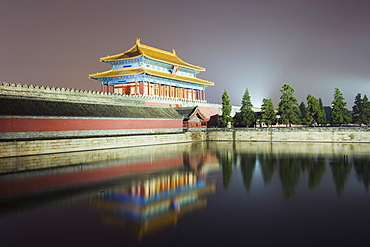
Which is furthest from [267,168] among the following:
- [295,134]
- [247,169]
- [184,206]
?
[295,134]

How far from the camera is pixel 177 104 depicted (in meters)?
45.9

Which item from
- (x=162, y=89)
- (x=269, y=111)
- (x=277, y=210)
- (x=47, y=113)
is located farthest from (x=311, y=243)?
(x=162, y=89)

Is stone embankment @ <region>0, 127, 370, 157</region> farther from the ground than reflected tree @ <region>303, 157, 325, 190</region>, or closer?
farther from the ground

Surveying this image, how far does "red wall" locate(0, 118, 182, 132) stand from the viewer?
21625mm

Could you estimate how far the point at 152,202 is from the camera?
33.2ft

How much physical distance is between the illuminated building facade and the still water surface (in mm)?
27316

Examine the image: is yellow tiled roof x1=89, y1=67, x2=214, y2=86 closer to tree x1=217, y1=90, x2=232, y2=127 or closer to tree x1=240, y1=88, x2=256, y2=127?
tree x1=217, y1=90, x2=232, y2=127

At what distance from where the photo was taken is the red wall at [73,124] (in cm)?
2162

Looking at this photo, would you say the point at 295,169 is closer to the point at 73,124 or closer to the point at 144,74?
the point at 73,124

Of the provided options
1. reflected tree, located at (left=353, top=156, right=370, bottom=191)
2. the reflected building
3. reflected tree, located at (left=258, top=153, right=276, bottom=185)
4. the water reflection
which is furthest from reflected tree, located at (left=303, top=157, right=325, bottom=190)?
the reflected building

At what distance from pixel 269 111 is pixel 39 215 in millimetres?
38002

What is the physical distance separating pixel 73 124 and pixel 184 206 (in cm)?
1876

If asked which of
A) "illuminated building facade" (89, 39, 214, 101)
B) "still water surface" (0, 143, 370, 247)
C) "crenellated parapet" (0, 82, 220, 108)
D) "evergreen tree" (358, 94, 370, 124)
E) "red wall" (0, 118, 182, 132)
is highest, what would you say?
"illuminated building facade" (89, 39, 214, 101)

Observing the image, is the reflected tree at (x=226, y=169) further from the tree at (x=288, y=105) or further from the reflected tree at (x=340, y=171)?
the tree at (x=288, y=105)
